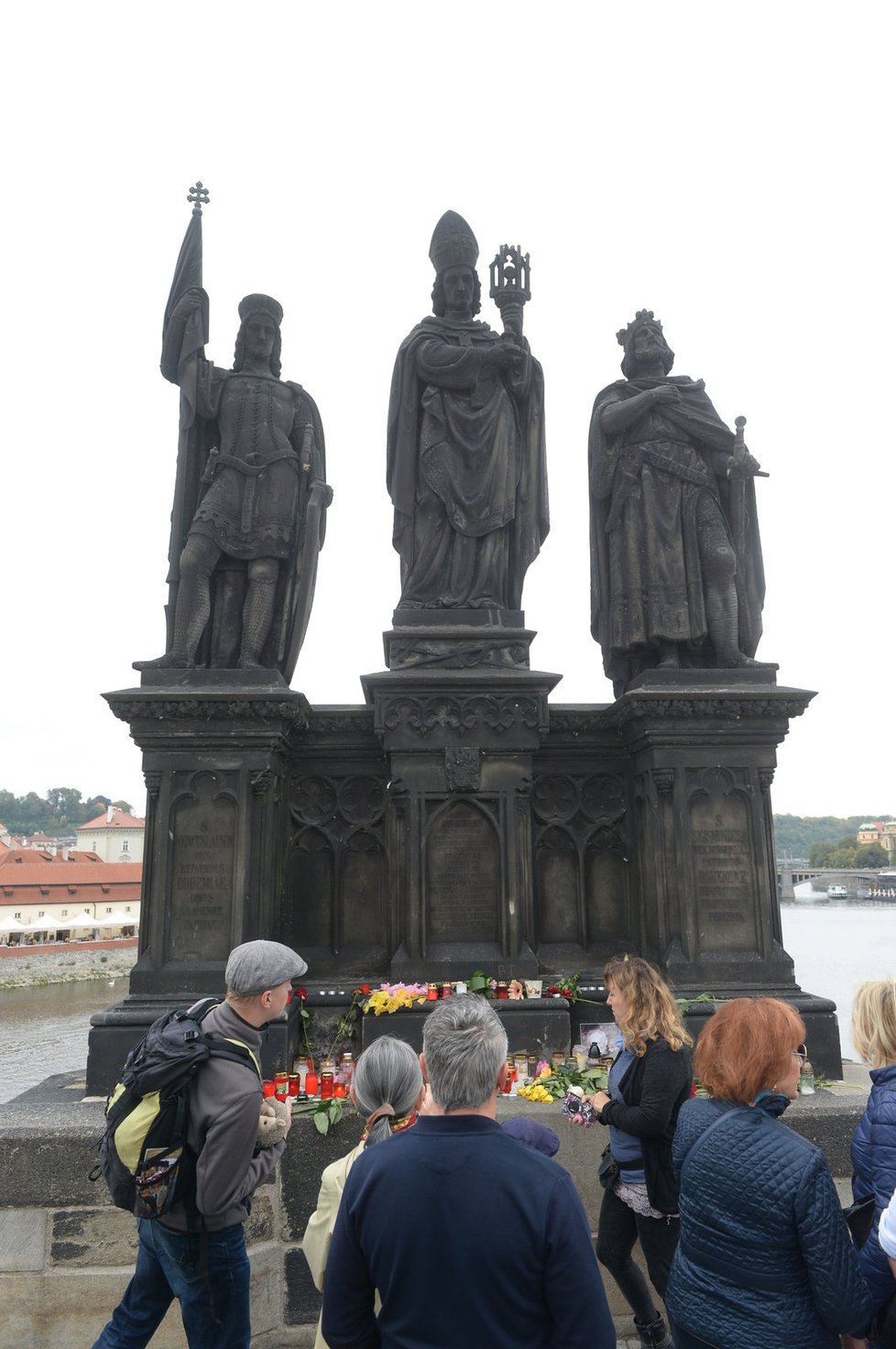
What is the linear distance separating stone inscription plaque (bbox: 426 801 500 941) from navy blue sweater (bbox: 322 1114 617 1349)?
16.2ft

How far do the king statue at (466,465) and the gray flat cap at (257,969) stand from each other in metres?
4.55

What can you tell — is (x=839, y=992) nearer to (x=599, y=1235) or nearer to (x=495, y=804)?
(x=495, y=804)

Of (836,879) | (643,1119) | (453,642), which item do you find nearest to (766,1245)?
(643,1119)

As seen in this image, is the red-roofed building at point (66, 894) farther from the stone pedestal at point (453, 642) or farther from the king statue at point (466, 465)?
the stone pedestal at point (453, 642)

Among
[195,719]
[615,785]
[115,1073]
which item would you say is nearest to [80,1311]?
[115,1073]

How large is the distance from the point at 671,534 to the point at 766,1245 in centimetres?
597

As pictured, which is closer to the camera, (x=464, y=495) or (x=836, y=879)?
(x=464, y=495)

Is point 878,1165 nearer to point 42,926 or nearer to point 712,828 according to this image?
point 712,828

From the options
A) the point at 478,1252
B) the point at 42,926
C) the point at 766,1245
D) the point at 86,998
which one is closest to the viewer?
the point at 478,1252

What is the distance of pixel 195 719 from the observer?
6.92 meters

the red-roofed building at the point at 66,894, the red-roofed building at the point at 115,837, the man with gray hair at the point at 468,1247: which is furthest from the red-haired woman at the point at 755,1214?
the red-roofed building at the point at 115,837

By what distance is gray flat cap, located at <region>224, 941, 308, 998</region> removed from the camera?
3.49 m

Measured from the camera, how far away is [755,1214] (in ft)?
8.45

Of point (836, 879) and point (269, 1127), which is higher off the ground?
point (269, 1127)
